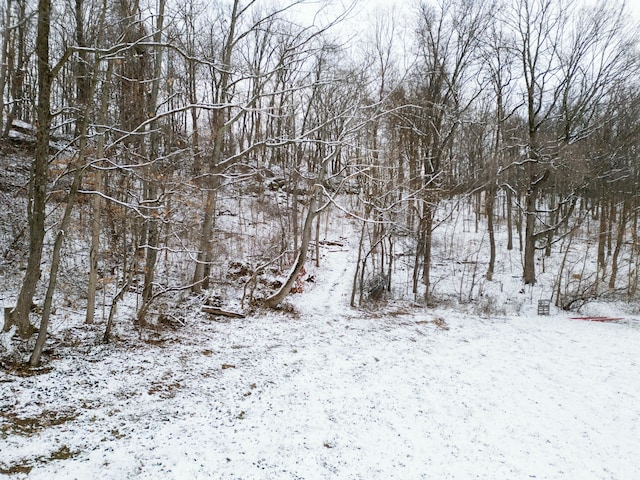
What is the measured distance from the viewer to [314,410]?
16.0ft

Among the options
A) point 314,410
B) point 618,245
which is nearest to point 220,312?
point 314,410

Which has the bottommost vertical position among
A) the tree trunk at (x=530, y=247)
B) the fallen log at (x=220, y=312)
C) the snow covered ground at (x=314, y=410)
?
the snow covered ground at (x=314, y=410)

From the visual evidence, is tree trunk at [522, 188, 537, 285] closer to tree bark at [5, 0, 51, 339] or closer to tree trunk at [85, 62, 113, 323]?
tree trunk at [85, 62, 113, 323]

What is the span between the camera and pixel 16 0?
380 cm

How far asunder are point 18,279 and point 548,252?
24863 millimetres

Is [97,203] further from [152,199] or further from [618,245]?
[618,245]

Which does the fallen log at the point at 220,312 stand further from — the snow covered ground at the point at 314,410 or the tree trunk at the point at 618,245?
the tree trunk at the point at 618,245

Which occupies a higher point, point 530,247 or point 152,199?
point 152,199

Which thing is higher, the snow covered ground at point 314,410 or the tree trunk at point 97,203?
the tree trunk at point 97,203

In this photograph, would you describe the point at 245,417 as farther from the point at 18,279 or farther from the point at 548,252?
the point at 548,252

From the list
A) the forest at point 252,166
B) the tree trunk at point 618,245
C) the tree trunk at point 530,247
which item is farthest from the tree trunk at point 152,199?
the tree trunk at point 618,245

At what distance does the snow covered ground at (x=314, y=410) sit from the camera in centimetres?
365

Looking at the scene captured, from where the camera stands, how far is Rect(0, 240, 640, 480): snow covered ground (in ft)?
12.0

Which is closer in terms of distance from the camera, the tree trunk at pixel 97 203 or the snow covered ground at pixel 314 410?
the snow covered ground at pixel 314 410
